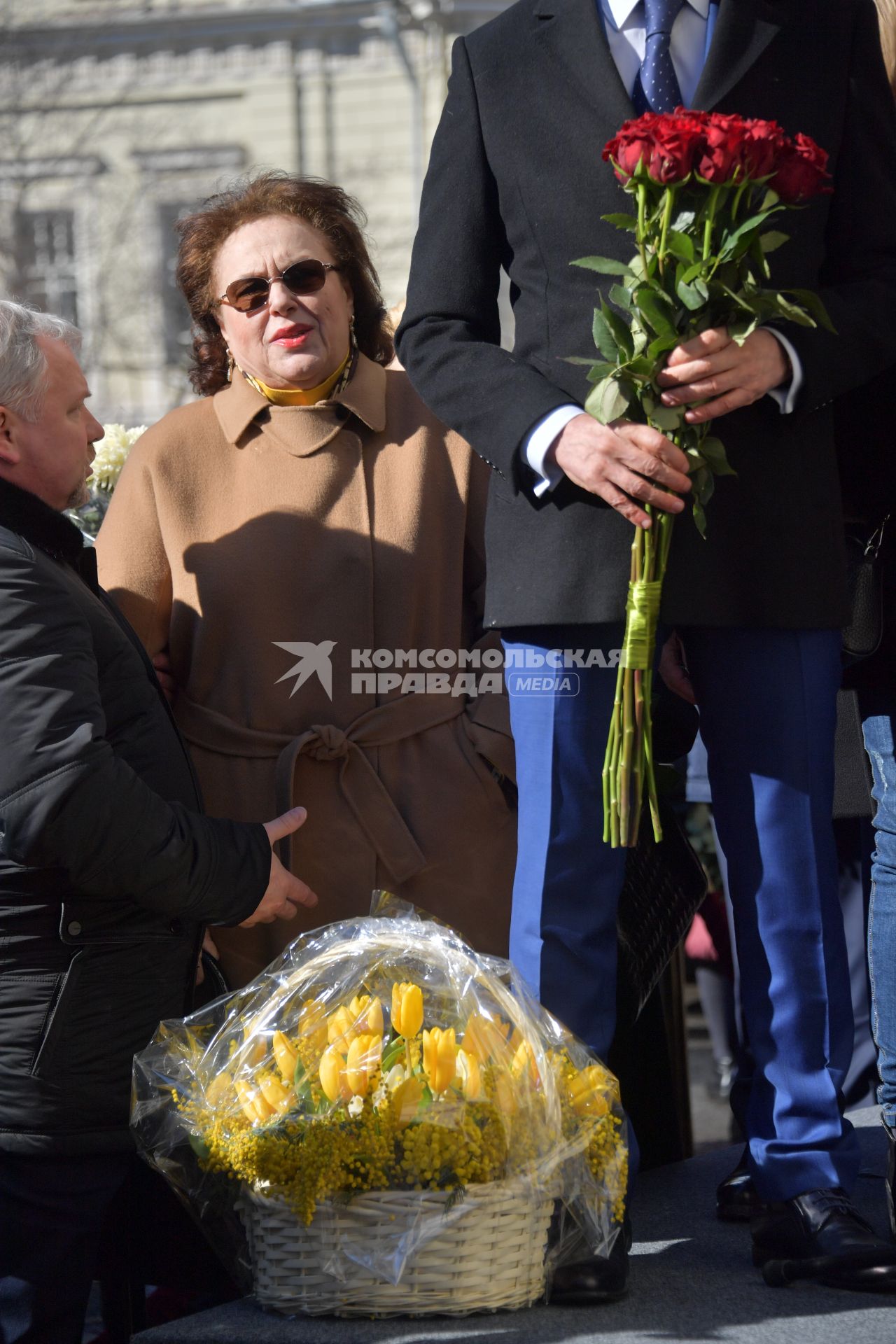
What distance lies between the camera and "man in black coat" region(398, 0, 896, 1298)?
7.76 ft

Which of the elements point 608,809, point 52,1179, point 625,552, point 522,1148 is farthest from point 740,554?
point 52,1179

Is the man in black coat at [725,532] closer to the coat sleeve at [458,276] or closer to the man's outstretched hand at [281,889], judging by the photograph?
the coat sleeve at [458,276]

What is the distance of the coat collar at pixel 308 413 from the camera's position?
10.6 ft

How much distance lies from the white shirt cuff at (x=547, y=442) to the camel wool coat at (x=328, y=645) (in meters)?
0.80

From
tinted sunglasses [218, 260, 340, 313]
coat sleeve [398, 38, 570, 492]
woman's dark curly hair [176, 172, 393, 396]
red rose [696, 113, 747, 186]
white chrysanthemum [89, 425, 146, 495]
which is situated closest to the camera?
red rose [696, 113, 747, 186]

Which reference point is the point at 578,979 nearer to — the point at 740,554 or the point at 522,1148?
the point at 522,1148

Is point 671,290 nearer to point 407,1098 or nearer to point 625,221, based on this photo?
point 625,221

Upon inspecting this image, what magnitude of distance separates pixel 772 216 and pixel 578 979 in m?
1.17

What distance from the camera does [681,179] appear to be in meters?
2.13

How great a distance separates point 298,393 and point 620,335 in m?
1.17

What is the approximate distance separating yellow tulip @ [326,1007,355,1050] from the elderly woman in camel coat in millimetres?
733

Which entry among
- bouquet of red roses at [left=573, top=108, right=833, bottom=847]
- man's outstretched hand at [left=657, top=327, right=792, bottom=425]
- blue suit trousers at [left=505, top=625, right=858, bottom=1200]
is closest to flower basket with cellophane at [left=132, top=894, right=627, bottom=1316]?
blue suit trousers at [left=505, top=625, right=858, bottom=1200]

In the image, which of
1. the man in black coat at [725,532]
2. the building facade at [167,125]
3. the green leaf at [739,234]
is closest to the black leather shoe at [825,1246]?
the man in black coat at [725,532]

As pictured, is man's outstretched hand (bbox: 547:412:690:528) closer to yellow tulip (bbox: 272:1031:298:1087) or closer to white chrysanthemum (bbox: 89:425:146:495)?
yellow tulip (bbox: 272:1031:298:1087)
